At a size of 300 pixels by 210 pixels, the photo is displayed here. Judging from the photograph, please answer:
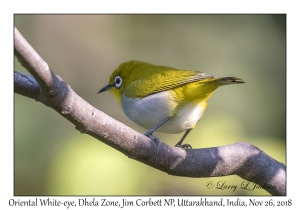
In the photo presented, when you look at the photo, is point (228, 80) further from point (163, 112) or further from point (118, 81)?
point (118, 81)

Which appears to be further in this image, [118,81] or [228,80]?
[118,81]

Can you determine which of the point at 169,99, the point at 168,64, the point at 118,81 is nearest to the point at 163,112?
the point at 169,99

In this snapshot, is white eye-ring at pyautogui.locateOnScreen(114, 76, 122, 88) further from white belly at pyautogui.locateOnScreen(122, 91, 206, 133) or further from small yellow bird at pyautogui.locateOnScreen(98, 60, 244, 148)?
white belly at pyautogui.locateOnScreen(122, 91, 206, 133)

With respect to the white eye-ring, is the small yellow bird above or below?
below

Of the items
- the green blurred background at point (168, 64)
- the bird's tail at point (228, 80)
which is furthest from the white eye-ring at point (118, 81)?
the bird's tail at point (228, 80)

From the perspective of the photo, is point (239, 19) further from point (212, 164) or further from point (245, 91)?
point (212, 164)

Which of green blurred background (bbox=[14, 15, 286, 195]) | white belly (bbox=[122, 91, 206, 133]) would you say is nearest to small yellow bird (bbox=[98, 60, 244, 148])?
white belly (bbox=[122, 91, 206, 133])

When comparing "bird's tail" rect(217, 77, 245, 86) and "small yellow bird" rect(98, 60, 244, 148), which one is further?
"small yellow bird" rect(98, 60, 244, 148)

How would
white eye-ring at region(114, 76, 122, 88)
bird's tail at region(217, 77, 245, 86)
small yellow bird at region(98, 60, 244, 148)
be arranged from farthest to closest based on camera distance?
white eye-ring at region(114, 76, 122, 88)
small yellow bird at region(98, 60, 244, 148)
bird's tail at region(217, 77, 245, 86)
